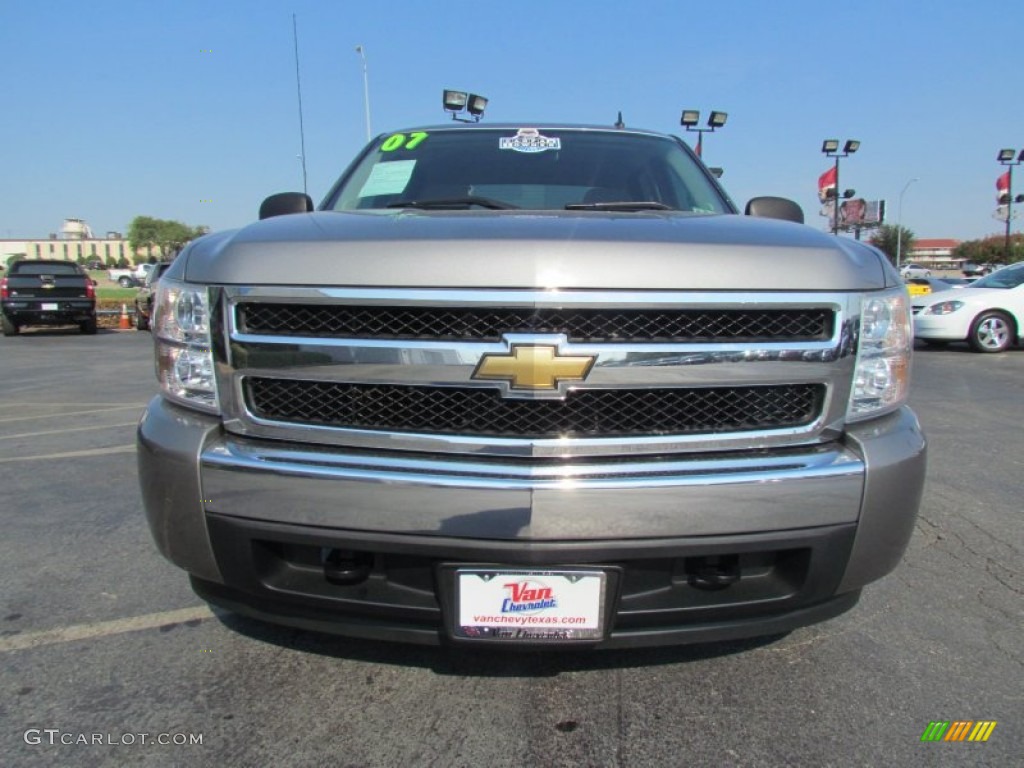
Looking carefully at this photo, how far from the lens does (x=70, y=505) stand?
12.7ft

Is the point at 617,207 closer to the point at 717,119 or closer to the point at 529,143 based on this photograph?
the point at 529,143

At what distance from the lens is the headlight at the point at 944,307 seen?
38.7ft

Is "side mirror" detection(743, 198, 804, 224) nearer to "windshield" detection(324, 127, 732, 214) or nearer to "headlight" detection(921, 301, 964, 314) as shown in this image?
"windshield" detection(324, 127, 732, 214)

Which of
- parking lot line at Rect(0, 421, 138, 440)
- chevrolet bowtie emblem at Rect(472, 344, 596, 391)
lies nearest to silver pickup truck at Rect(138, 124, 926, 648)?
chevrolet bowtie emblem at Rect(472, 344, 596, 391)

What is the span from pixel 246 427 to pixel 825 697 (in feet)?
5.91

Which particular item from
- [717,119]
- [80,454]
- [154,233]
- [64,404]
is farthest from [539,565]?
[154,233]

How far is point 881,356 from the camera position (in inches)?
76.3

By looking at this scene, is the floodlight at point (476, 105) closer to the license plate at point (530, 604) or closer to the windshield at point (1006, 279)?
the windshield at point (1006, 279)

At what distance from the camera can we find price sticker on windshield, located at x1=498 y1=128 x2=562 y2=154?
3.38 m

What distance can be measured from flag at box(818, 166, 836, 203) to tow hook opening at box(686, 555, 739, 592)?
31429 millimetres

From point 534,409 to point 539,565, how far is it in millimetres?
373

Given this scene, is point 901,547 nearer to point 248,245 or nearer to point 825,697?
point 825,697

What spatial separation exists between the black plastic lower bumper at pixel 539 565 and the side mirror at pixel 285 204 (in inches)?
68.0

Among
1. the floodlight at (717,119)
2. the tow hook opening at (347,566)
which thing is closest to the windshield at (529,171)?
the tow hook opening at (347,566)
